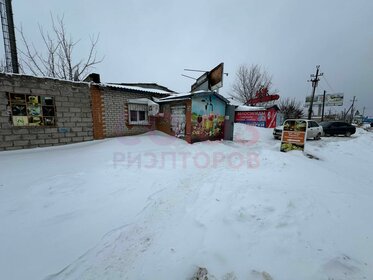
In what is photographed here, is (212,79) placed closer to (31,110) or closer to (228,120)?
(228,120)

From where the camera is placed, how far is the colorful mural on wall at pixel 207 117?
8922mm

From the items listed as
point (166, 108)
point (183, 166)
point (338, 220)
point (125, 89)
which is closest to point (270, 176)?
point (338, 220)

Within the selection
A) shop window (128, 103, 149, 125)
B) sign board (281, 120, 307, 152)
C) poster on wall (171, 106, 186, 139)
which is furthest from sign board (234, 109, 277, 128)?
shop window (128, 103, 149, 125)

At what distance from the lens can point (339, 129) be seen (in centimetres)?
1545

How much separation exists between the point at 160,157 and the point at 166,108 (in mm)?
4943

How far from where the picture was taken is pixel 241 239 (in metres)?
2.45

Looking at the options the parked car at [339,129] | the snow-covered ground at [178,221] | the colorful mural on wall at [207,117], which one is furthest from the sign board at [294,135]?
the parked car at [339,129]

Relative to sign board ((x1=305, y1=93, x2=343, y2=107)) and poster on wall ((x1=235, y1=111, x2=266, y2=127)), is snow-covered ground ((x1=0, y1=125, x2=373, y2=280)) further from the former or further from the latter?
sign board ((x1=305, y1=93, x2=343, y2=107))

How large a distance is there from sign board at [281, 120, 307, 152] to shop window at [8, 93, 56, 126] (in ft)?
33.8

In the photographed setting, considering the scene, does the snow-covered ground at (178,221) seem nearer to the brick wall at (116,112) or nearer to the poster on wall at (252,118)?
the brick wall at (116,112)

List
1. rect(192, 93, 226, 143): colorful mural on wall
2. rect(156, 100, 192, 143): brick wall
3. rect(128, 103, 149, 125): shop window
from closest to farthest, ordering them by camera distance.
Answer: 1. rect(156, 100, 192, 143): brick wall
2. rect(192, 93, 226, 143): colorful mural on wall
3. rect(128, 103, 149, 125): shop window

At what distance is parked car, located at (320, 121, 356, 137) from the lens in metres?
15.3

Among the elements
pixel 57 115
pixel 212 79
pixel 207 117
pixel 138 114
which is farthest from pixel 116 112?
pixel 212 79

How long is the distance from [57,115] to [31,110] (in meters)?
0.83
